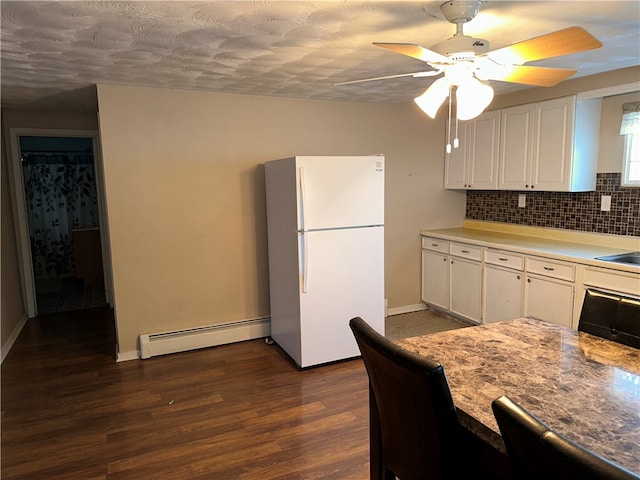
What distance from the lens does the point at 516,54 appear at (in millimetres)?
1738

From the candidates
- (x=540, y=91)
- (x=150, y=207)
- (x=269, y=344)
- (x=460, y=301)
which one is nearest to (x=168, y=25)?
(x=150, y=207)

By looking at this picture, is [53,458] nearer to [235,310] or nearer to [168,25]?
[235,310]

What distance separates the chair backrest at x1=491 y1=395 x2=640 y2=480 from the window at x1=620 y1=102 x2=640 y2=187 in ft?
10.8

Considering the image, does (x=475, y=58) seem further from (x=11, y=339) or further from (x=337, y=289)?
(x=11, y=339)

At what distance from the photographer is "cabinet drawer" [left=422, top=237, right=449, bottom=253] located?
4.59m

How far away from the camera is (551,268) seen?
3.48 m

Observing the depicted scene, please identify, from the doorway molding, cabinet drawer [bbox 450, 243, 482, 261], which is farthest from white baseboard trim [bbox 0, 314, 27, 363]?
cabinet drawer [bbox 450, 243, 482, 261]

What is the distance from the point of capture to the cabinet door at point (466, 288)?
13.8 ft

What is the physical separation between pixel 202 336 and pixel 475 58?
3.18 meters

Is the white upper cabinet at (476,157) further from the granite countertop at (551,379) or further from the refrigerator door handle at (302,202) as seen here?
the granite countertop at (551,379)

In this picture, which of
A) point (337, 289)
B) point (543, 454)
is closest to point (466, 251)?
point (337, 289)

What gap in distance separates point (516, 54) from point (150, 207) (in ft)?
9.83

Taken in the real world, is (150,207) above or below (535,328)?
above

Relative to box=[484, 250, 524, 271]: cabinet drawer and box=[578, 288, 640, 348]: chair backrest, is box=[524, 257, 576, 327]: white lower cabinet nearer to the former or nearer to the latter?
box=[484, 250, 524, 271]: cabinet drawer
